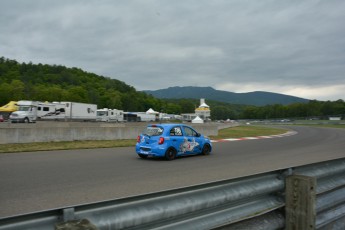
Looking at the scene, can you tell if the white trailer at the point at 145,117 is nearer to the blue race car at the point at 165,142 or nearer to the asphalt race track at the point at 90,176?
the blue race car at the point at 165,142

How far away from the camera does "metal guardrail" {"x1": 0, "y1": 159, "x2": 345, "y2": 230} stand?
2432 millimetres

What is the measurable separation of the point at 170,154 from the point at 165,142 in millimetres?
579

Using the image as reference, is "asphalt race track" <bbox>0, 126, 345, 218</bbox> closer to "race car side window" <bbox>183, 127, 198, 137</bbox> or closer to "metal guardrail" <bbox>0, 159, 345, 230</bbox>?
"race car side window" <bbox>183, 127, 198, 137</bbox>

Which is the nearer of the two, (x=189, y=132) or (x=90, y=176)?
(x=90, y=176)

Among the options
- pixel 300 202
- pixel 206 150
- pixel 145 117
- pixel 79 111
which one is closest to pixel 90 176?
pixel 300 202

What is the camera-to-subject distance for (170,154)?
14336 mm

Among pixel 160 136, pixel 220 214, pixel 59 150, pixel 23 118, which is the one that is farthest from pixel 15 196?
pixel 23 118

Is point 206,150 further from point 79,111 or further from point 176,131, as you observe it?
point 79,111

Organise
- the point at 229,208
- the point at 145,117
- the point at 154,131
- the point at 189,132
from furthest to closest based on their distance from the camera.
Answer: the point at 145,117
the point at 189,132
the point at 154,131
the point at 229,208

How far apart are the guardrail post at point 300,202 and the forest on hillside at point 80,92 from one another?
11198 cm

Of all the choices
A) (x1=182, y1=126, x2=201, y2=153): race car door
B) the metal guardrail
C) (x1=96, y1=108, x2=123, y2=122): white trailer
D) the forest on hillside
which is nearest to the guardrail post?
the metal guardrail

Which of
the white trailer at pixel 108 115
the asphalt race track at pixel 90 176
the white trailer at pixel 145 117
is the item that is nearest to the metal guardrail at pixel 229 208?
the asphalt race track at pixel 90 176

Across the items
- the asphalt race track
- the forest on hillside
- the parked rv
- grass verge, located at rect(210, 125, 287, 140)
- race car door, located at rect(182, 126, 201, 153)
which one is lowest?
grass verge, located at rect(210, 125, 287, 140)

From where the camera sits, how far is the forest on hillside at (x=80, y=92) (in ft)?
371
